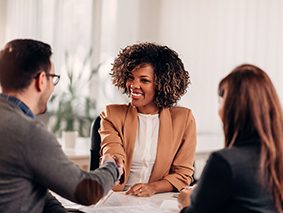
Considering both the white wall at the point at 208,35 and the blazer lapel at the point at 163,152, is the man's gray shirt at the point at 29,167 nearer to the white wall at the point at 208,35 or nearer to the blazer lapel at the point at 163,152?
the blazer lapel at the point at 163,152

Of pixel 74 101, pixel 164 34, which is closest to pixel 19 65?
pixel 74 101

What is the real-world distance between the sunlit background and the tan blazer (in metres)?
1.44

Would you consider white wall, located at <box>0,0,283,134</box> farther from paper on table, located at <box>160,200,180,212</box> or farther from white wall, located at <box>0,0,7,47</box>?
paper on table, located at <box>160,200,180,212</box>

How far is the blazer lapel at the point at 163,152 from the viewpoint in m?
2.35

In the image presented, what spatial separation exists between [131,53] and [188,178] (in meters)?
0.64

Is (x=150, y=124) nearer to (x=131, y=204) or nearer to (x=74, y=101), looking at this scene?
(x=131, y=204)

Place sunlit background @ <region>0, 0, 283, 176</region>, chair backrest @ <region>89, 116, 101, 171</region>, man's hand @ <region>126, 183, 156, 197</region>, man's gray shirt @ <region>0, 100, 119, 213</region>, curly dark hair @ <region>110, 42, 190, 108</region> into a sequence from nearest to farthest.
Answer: man's gray shirt @ <region>0, 100, 119, 213</region> < man's hand @ <region>126, 183, 156, 197</region> < curly dark hair @ <region>110, 42, 190, 108</region> < chair backrest @ <region>89, 116, 101, 171</region> < sunlit background @ <region>0, 0, 283, 176</region>

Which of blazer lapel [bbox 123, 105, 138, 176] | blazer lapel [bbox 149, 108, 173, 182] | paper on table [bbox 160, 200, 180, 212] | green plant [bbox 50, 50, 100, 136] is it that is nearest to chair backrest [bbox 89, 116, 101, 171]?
blazer lapel [bbox 123, 105, 138, 176]

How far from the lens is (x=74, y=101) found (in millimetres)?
4102

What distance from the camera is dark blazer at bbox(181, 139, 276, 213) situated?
1335mm

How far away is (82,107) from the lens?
417 centimetres

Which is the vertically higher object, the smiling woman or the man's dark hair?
the man's dark hair

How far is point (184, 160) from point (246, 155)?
1.03 meters

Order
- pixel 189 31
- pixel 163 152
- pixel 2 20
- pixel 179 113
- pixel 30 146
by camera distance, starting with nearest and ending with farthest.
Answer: pixel 30 146, pixel 163 152, pixel 179 113, pixel 2 20, pixel 189 31
